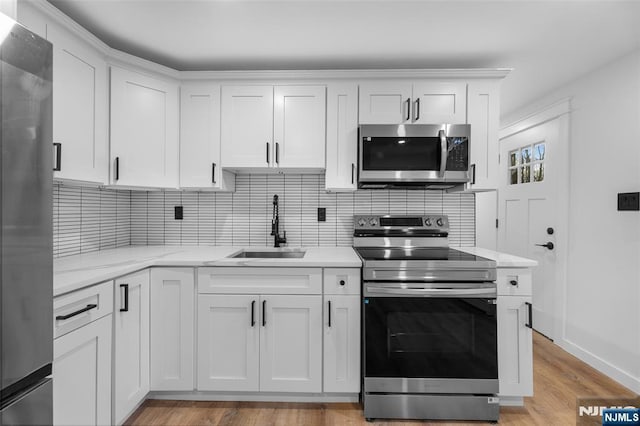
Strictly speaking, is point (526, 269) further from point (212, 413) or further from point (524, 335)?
point (212, 413)

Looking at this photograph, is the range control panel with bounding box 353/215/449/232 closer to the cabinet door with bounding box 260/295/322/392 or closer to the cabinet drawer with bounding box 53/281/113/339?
the cabinet door with bounding box 260/295/322/392

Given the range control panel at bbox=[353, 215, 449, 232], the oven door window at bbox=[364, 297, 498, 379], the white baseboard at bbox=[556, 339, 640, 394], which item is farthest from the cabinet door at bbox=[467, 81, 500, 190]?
the white baseboard at bbox=[556, 339, 640, 394]

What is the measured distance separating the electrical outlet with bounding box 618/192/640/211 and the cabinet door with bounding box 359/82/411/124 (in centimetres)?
161

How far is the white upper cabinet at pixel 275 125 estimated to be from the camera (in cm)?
224

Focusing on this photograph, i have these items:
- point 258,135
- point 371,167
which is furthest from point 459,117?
point 258,135

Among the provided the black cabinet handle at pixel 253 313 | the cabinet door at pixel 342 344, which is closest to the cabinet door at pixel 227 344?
the black cabinet handle at pixel 253 313

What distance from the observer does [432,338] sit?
1.83 m

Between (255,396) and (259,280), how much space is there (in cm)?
75

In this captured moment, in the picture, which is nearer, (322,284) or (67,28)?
(67,28)

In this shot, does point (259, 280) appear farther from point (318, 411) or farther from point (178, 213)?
point (178, 213)

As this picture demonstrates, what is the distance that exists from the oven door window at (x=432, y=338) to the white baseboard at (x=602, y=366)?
3.86 feet

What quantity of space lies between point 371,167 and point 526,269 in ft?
3.75

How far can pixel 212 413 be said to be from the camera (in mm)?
1889

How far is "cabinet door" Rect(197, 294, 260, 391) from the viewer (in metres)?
1.92
